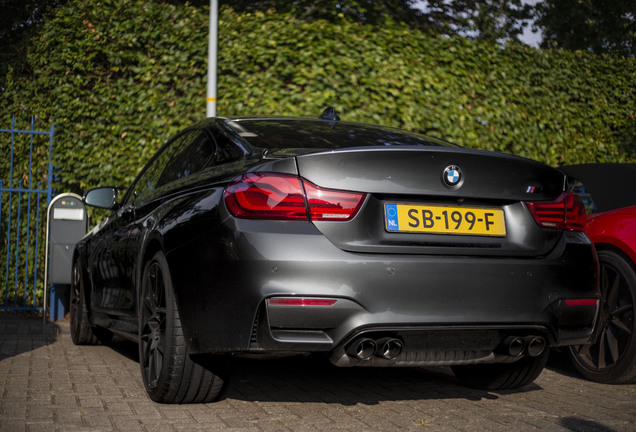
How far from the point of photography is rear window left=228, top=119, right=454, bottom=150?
13.0 feet

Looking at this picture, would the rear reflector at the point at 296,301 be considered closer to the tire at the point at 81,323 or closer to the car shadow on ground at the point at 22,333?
the car shadow on ground at the point at 22,333

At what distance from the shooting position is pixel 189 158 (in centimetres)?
459

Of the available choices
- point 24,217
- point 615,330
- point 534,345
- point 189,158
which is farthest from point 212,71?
point 534,345

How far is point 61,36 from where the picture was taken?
8.54m

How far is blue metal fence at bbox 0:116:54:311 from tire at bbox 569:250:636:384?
19.3 feet

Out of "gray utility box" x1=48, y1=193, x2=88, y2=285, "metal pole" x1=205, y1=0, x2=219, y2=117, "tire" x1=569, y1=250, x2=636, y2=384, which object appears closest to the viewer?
"tire" x1=569, y1=250, x2=636, y2=384

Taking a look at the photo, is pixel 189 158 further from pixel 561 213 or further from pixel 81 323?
pixel 81 323

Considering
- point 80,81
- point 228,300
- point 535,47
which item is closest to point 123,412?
point 228,300

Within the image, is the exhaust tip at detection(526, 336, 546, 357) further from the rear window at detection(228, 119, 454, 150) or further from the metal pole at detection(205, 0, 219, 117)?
the metal pole at detection(205, 0, 219, 117)

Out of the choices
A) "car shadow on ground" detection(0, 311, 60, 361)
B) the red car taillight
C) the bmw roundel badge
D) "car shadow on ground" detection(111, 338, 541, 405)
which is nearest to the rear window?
the bmw roundel badge

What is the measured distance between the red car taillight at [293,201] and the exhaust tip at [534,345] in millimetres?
1013

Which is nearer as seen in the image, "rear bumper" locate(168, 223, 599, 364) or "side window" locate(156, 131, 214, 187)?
"rear bumper" locate(168, 223, 599, 364)

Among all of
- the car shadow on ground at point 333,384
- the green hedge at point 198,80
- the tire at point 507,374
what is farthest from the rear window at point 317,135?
the green hedge at point 198,80

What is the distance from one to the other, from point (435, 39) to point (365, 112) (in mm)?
1325
